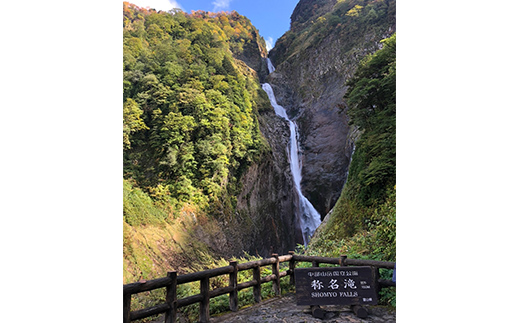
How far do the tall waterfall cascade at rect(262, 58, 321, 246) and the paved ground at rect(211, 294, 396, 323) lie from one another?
5.42m

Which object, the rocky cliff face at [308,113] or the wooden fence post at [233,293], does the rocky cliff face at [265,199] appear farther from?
the wooden fence post at [233,293]

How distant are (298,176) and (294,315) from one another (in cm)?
777

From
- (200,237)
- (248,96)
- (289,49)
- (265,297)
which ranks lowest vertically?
(265,297)

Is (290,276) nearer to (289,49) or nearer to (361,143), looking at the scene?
(361,143)

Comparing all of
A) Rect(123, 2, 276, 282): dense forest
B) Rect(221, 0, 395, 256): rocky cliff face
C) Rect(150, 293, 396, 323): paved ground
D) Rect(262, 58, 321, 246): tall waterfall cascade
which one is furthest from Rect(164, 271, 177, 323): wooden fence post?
Rect(262, 58, 321, 246): tall waterfall cascade

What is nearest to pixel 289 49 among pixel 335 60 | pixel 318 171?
pixel 335 60

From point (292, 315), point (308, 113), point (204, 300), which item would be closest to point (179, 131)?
point (204, 300)

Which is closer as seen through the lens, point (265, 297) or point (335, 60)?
point (265, 297)

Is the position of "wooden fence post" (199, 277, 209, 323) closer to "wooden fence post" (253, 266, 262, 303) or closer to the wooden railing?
the wooden railing

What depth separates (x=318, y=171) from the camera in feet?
36.7

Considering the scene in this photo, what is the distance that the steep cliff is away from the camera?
9.64 metres

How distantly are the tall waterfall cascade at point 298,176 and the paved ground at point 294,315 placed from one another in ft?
17.8
